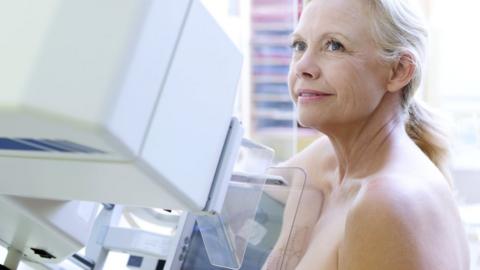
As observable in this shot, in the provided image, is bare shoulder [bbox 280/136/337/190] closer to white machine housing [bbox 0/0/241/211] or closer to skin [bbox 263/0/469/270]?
skin [bbox 263/0/469/270]

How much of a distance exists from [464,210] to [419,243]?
55.7 inches

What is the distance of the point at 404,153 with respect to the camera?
114 centimetres

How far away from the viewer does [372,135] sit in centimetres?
117

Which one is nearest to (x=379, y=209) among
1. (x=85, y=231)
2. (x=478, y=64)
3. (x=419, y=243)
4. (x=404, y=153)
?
(x=419, y=243)

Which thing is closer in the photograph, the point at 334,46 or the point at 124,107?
the point at 124,107

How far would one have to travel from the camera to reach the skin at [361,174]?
37.5 inches

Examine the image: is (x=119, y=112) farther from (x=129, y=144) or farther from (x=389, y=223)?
(x=389, y=223)

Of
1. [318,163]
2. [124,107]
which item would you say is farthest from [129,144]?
[318,163]

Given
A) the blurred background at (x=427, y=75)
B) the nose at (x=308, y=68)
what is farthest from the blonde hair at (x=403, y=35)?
the blurred background at (x=427, y=75)

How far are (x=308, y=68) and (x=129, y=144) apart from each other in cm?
58

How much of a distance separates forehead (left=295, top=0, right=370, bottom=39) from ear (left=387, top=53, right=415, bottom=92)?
90mm

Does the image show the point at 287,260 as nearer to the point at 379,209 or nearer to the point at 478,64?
the point at 379,209

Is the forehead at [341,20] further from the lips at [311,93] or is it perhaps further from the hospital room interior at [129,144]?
the hospital room interior at [129,144]

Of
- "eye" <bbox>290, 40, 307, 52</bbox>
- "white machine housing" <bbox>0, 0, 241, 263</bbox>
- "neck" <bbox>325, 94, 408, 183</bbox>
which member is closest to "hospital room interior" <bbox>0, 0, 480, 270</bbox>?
"white machine housing" <bbox>0, 0, 241, 263</bbox>
